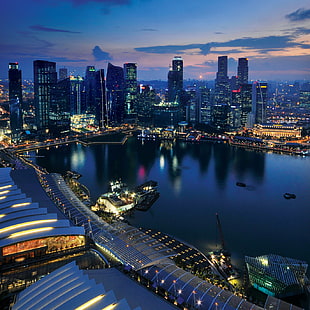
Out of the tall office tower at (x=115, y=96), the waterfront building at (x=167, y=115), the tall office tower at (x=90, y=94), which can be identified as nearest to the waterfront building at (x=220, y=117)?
the waterfront building at (x=167, y=115)

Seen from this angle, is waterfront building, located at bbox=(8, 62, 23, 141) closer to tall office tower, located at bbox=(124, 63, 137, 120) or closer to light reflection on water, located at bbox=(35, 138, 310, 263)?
light reflection on water, located at bbox=(35, 138, 310, 263)

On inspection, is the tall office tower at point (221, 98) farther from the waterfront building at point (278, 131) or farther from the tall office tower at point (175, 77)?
the tall office tower at point (175, 77)

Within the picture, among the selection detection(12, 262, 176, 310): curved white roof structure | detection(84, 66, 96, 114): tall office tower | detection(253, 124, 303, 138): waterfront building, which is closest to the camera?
detection(12, 262, 176, 310): curved white roof structure

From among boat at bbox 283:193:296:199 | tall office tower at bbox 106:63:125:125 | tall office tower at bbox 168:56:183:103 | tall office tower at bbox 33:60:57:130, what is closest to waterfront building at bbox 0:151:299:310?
boat at bbox 283:193:296:199

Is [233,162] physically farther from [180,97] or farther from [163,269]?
[180,97]

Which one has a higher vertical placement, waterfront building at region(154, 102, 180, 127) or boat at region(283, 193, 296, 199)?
waterfront building at region(154, 102, 180, 127)

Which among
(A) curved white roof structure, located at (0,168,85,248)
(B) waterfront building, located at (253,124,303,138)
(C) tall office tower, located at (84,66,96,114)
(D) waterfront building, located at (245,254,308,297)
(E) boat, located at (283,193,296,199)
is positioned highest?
(C) tall office tower, located at (84,66,96,114)
